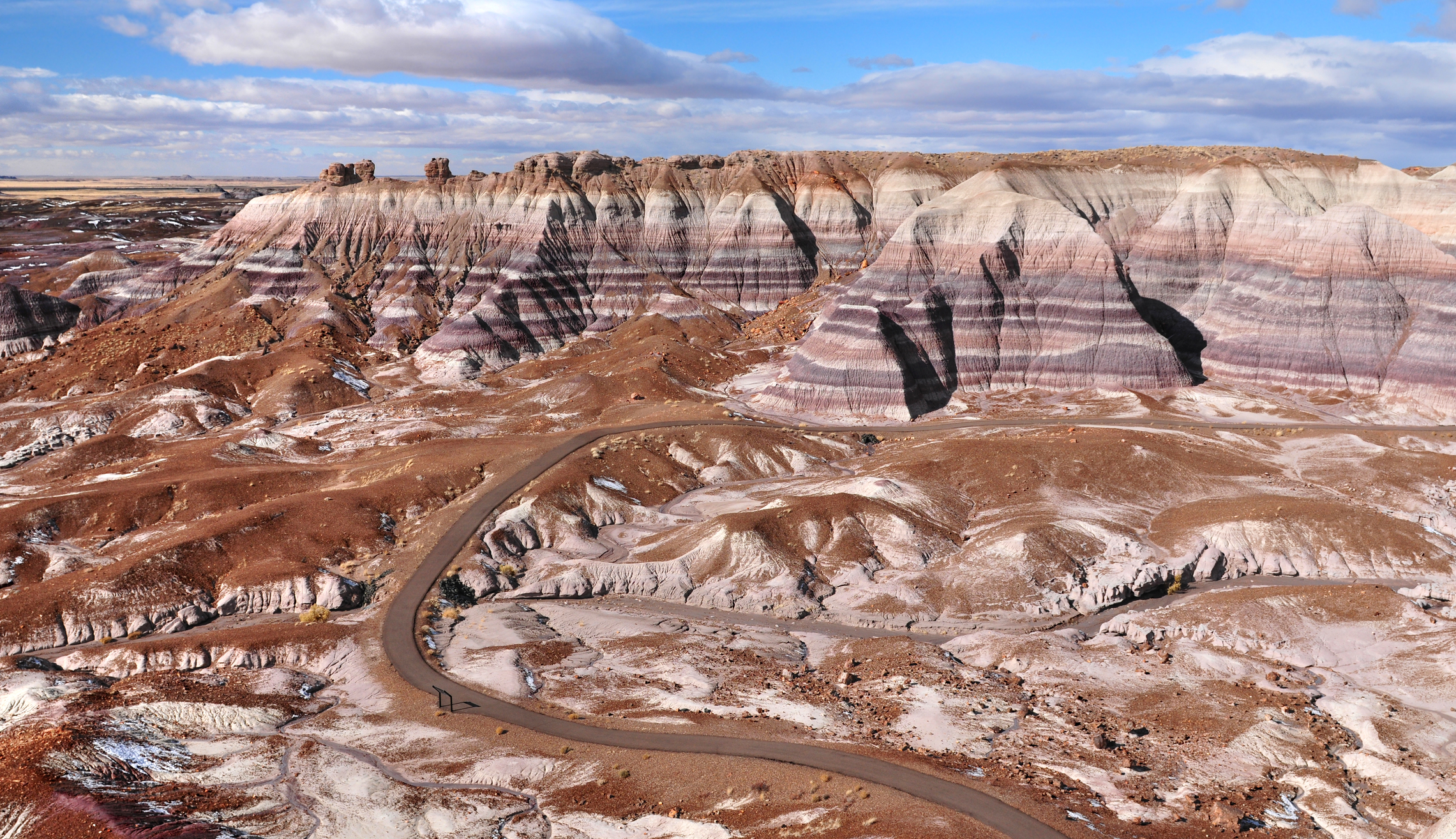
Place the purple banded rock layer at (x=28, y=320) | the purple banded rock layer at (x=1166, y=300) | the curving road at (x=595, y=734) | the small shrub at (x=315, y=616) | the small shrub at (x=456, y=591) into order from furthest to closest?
the purple banded rock layer at (x=28, y=320)
the purple banded rock layer at (x=1166, y=300)
the small shrub at (x=456, y=591)
the small shrub at (x=315, y=616)
the curving road at (x=595, y=734)

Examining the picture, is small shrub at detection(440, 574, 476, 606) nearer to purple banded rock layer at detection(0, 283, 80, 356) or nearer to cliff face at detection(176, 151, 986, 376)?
cliff face at detection(176, 151, 986, 376)

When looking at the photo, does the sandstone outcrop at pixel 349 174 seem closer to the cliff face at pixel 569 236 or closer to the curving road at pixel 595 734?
the cliff face at pixel 569 236

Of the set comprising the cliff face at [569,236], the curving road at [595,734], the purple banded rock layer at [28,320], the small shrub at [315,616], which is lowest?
the small shrub at [315,616]

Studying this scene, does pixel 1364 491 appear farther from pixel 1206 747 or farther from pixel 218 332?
pixel 218 332

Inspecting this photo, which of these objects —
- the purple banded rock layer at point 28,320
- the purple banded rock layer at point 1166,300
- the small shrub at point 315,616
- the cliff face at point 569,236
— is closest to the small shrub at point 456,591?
the small shrub at point 315,616

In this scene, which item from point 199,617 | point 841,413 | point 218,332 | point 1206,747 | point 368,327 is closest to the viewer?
point 1206,747

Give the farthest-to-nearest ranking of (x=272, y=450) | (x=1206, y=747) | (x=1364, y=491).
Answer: (x=272, y=450)
(x=1364, y=491)
(x=1206, y=747)

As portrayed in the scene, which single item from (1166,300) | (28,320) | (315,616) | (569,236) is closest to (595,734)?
(315,616)

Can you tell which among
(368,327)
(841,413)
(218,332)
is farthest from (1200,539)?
(218,332)
